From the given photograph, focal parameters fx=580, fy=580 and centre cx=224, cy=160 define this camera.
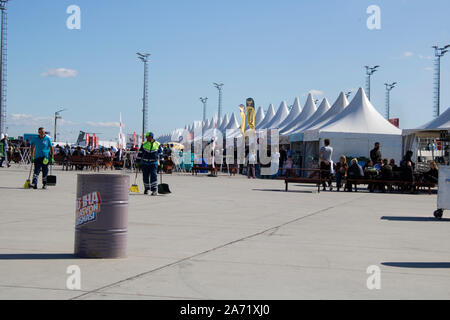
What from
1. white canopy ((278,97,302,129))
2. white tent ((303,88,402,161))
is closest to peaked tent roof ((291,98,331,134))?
white tent ((303,88,402,161))

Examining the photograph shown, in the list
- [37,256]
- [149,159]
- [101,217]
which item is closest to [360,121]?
[149,159]

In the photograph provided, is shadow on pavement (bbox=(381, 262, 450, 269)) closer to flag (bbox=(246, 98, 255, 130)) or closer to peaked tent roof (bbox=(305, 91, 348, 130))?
peaked tent roof (bbox=(305, 91, 348, 130))

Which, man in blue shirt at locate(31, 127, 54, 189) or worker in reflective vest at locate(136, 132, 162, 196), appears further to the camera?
man in blue shirt at locate(31, 127, 54, 189)

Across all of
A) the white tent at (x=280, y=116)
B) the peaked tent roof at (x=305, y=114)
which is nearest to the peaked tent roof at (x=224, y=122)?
the white tent at (x=280, y=116)

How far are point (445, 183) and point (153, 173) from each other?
7981 millimetres

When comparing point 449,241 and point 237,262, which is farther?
point 449,241

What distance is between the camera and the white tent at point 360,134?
30703mm

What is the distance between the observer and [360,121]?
104 feet

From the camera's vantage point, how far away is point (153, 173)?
16438mm

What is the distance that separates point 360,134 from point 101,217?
25995 mm

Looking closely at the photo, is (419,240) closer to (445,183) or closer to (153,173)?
(445,183)

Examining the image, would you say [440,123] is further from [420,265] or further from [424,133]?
[420,265]

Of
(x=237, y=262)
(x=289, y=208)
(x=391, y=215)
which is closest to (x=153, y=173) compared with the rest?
(x=289, y=208)

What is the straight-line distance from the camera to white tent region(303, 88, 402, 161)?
30703 mm
